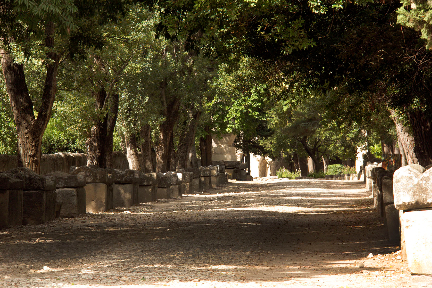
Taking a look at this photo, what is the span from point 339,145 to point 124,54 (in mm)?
28918

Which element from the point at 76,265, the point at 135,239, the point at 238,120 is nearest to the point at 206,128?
the point at 238,120

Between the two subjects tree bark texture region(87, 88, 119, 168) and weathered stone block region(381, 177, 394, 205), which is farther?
tree bark texture region(87, 88, 119, 168)

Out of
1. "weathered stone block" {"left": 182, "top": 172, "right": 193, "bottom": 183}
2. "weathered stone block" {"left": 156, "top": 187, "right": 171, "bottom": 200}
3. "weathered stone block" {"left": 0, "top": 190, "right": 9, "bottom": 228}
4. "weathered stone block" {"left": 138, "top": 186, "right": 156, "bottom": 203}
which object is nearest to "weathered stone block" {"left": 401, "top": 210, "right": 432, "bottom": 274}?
"weathered stone block" {"left": 0, "top": 190, "right": 9, "bottom": 228}

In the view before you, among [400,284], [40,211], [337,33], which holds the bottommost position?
[400,284]

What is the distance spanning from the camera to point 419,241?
593 centimetres

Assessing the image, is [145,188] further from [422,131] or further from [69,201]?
[422,131]

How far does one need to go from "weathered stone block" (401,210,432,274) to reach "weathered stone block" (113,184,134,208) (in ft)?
38.3

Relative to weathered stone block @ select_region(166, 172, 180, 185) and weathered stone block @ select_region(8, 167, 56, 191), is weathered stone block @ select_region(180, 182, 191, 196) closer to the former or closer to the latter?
weathered stone block @ select_region(166, 172, 180, 185)

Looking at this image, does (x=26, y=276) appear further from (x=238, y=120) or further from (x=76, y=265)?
(x=238, y=120)

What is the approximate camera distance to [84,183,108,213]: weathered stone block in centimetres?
1505

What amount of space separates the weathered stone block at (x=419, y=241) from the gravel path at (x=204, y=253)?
0.13 m

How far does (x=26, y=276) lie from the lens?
664cm

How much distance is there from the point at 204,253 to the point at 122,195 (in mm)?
8756

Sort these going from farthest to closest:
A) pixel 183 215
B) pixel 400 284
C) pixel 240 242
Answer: pixel 183 215, pixel 240 242, pixel 400 284
